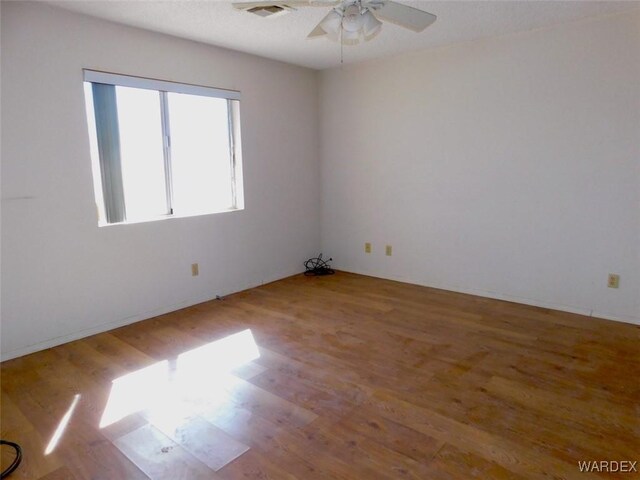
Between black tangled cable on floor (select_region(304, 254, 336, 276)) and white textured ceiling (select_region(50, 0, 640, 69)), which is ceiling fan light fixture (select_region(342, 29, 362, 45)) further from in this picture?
black tangled cable on floor (select_region(304, 254, 336, 276))

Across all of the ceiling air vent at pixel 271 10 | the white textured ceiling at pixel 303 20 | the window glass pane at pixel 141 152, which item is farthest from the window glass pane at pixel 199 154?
the ceiling air vent at pixel 271 10

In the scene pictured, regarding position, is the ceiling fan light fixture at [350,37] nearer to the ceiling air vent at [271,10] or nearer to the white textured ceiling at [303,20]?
the ceiling air vent at [271,10]

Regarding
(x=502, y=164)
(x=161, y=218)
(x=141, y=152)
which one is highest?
(x=141, y=152)

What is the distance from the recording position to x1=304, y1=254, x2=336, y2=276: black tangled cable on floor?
16.1 feet

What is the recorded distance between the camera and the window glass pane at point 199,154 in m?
3.64

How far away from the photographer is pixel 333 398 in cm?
227

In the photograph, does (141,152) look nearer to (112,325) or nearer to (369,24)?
(112,325)

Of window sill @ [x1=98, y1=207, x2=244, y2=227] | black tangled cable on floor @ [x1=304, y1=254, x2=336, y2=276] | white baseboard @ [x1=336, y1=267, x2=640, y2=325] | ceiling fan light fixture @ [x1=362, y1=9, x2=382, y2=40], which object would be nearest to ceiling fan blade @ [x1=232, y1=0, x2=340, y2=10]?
ceiling fan light fixture @ [x1=362, y1=9, x2=382, y2=40]

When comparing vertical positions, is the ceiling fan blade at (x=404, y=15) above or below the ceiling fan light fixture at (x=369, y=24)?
above

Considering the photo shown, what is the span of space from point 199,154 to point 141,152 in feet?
1.86

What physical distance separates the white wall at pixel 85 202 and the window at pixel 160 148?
111 mm

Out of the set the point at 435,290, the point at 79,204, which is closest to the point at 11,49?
the point at 79,204

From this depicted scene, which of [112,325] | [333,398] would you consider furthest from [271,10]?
[112,325]

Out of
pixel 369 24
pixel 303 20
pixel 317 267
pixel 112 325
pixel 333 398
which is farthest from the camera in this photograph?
pixel 317 267
